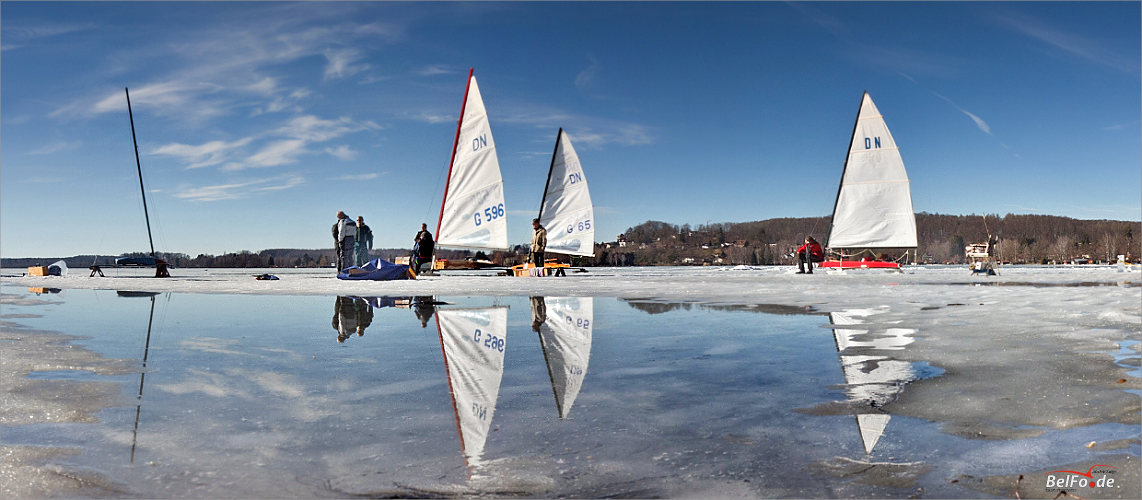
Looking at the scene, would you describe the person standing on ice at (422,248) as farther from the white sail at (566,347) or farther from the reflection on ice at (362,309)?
the white sail at (566,347)

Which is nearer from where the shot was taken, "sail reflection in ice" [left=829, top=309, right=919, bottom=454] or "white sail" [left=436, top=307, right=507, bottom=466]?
"white sail" [left=436, top=307, right=507, bottom=466]

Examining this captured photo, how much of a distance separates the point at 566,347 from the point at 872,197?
31336mm

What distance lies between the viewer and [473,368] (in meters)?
5.70

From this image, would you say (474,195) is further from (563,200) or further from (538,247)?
(563,200)

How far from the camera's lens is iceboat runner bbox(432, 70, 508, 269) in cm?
2759

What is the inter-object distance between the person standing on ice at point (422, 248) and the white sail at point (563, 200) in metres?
8.84

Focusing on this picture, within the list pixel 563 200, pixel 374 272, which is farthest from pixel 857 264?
pixel 374 272

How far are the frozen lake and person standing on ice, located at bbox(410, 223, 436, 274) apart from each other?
617 inches

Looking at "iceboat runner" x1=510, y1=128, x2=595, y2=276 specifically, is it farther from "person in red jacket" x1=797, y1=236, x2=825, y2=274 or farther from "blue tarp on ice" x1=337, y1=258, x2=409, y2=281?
"blue tarp on ice" x1=337, y1=258, x2=409, y2=281

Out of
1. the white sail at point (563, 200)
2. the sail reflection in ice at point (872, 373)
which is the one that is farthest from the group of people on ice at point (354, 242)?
the sail reflection in ice at point (872, 373)

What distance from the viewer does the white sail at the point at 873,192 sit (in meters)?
33.6

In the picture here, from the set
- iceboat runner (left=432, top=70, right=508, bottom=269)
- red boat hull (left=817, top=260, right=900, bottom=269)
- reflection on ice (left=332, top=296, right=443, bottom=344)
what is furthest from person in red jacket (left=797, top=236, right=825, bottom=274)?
reflection on ice (left=332, top=296, right=443, bottom=344)

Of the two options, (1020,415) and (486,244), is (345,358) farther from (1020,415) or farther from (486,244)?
(486,244)

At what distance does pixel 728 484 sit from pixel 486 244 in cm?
2554
